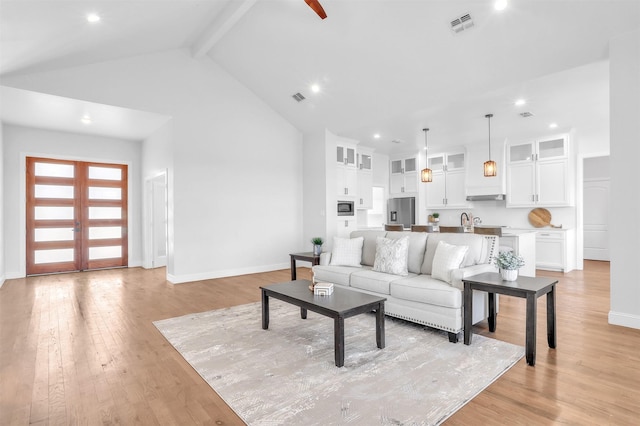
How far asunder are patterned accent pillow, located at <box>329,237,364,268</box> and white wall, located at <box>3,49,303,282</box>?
2.76 meters

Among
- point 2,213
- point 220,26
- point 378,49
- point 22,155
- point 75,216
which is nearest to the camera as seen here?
point 378,49

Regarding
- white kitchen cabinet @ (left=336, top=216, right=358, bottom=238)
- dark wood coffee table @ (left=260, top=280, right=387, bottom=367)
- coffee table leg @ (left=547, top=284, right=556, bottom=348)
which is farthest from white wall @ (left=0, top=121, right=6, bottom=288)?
coffee table leg @ (left=547, top=284, right=556, bottom=348)

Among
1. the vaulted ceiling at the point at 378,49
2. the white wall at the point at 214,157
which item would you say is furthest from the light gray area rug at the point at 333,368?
the vaulted ceiling at the point at 378,49

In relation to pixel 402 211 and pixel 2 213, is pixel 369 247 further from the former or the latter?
pixel 2 213

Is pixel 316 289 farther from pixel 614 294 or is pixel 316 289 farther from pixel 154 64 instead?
pixel 154 64

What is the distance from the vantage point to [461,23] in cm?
395

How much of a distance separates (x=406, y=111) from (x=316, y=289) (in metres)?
3.84

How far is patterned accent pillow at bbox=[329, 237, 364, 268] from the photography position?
4.60 m

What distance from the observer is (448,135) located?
7.36 m

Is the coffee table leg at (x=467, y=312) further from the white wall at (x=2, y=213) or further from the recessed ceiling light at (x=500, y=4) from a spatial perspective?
the white wall at (x=2, y=213)

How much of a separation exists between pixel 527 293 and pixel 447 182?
6197 mm

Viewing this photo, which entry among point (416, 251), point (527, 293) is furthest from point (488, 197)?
point (527, 293)

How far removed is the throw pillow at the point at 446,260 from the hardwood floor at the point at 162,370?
691 millimetres

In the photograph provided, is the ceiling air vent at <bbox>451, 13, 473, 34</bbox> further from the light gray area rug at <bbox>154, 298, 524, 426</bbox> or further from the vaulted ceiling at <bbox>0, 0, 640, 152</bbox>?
the light gray area rug at <bbox>154, 298, 524, 426</bbox>
